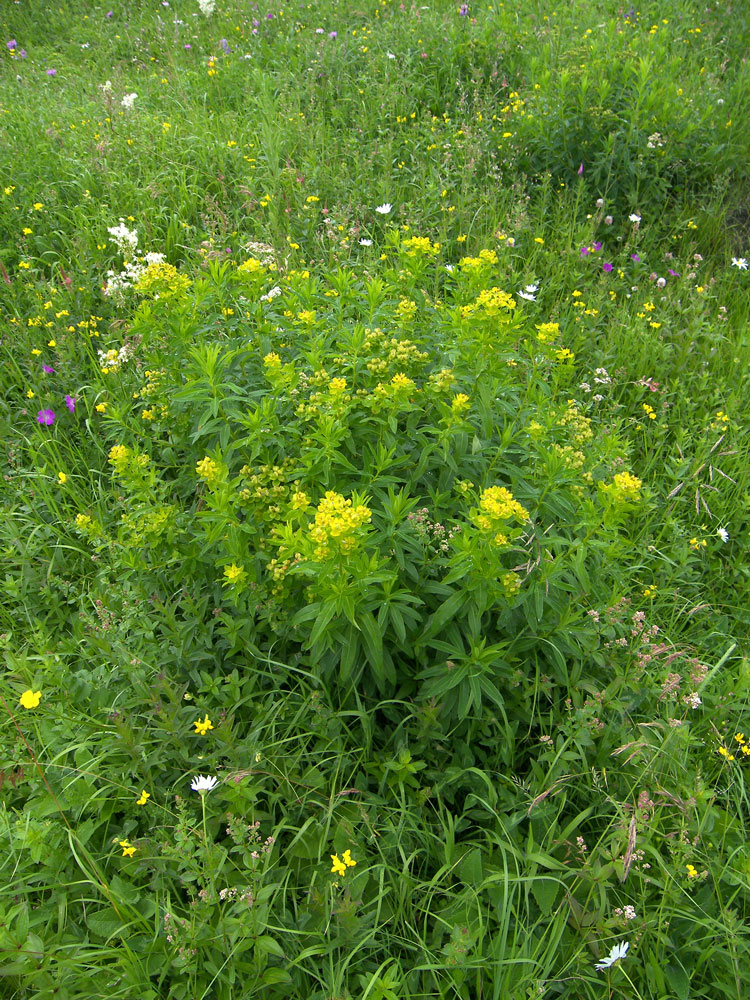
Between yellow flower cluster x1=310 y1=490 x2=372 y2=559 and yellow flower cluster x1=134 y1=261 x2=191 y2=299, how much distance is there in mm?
1213

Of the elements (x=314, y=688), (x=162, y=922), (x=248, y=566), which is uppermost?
(x=248, y=566)

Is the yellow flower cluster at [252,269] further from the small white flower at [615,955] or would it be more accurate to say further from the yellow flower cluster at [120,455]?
the small white flower at [615,955]

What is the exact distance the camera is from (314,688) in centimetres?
227

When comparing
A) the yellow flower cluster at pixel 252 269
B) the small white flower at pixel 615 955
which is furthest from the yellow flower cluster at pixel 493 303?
the small white flower at pixel 615 955

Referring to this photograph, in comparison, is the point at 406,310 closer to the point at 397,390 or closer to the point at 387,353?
the point at 387,353

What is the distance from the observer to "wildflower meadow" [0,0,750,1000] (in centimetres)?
181

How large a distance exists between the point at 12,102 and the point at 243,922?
666 centimetres

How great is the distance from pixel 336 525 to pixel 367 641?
16.9 inches

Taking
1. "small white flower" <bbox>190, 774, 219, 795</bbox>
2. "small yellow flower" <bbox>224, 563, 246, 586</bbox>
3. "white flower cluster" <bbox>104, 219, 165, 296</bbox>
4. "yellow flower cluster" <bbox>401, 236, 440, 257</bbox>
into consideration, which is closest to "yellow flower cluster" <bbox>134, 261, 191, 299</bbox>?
"white flower cluster" <bbox>104, 219, 165, 296</bbox>

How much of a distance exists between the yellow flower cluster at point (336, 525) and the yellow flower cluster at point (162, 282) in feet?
3.98

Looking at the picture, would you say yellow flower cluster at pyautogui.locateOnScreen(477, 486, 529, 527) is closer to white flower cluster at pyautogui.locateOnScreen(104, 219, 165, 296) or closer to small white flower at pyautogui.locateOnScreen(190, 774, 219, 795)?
small white flower at pyautogui.locateOnScreen(190, 774, 219, 795)

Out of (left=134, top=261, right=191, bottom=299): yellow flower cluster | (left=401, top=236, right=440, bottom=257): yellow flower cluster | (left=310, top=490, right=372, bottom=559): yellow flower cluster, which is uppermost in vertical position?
(left=401, top=236, right=440, bottom=257): yellow flower cluster

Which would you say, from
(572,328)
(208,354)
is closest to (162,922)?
(208,354)

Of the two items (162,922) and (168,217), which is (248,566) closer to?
(162,922)
